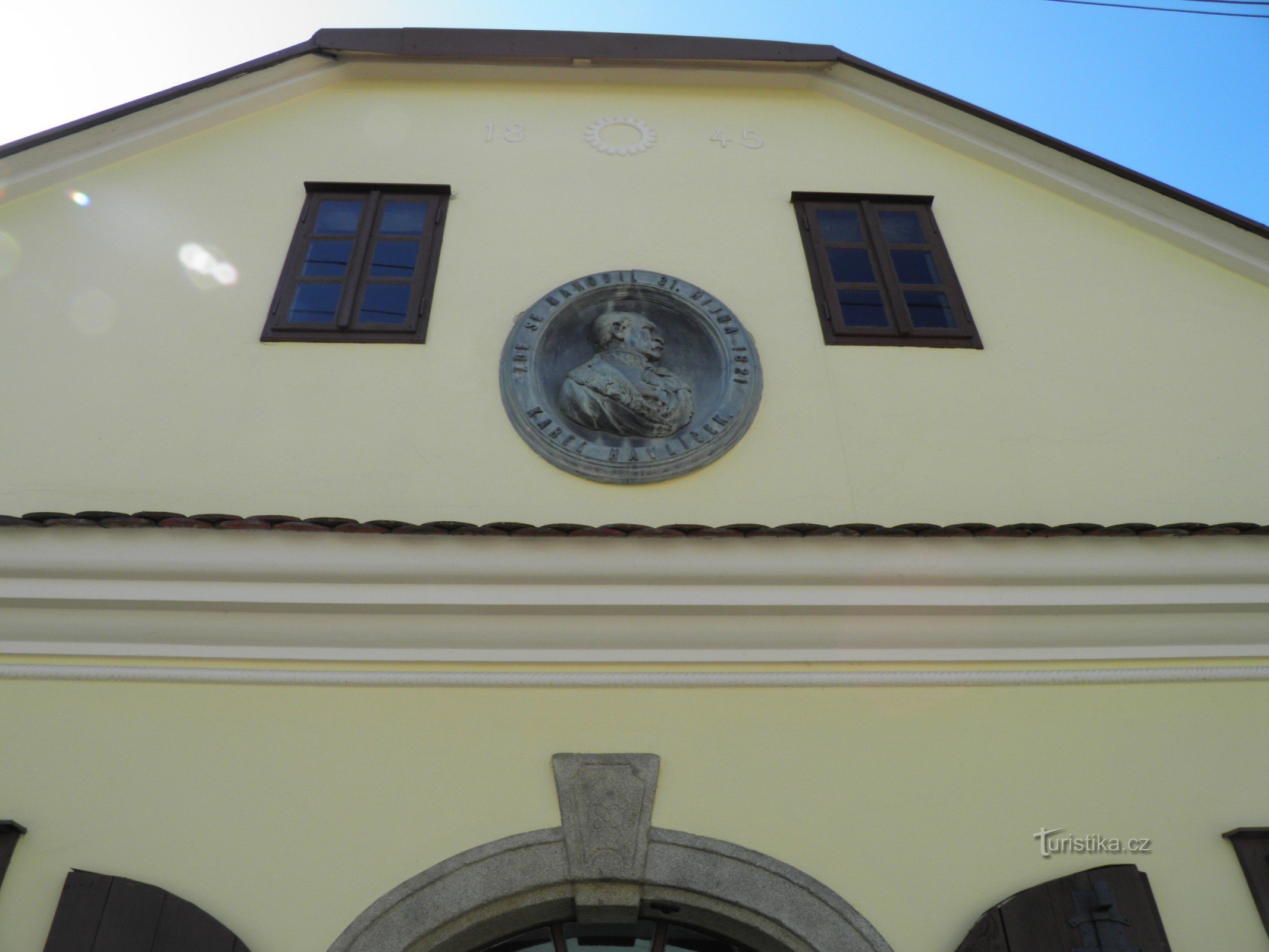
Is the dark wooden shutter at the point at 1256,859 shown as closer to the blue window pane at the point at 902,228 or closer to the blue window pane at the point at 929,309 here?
the blue window pane at the point at 929,309

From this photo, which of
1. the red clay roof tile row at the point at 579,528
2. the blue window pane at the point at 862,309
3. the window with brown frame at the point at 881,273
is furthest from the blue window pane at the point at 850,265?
the red clay roof tile row at the point at 579,528

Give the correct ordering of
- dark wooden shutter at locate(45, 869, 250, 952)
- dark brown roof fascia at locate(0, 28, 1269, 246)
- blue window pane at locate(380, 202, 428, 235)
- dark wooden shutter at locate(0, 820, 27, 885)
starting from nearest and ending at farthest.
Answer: dark wooden shutter at locate(45, 869, 250, 952) < dark wooden shutter at locate(0, 820, 27, 885) < blue window pane at locate(380, 202, 428, 235) < dark brown roof fascia at locate(0, 28, 1269, 246)

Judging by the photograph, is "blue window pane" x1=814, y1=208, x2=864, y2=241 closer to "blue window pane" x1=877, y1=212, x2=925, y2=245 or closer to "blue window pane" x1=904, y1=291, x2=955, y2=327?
"blue window pane" x1=877, y1=212, x2=925, y2=245

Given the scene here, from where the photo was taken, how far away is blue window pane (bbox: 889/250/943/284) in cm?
611

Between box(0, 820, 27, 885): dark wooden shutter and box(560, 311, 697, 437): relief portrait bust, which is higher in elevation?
box(560, 311, 697, 437): relief portrait bust

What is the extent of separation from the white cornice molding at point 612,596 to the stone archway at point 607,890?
725 mm

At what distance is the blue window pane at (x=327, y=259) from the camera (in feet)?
19.3

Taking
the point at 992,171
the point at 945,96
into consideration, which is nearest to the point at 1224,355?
the point at 992,171

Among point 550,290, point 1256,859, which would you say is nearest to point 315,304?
point 550,290

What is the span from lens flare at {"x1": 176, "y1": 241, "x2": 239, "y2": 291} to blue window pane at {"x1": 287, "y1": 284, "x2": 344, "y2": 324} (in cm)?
39

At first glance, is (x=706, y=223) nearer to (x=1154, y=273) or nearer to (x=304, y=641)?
(x=1154, y=273)

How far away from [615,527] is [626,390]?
116 centimetres

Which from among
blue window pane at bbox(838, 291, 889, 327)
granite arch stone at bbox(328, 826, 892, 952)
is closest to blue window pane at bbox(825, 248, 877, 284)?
blue window pane at bbox(838, 291, 889, 327)

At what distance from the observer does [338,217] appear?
6234 millimetres
